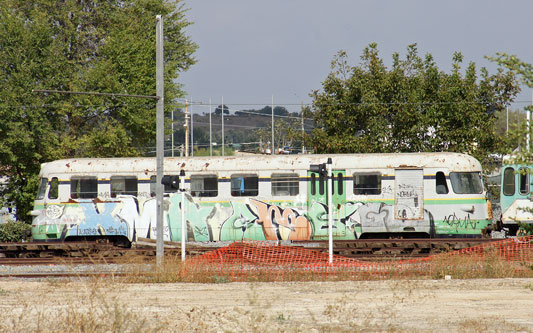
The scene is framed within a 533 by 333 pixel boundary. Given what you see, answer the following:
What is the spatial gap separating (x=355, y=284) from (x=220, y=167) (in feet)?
26.3

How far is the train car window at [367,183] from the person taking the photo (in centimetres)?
2189

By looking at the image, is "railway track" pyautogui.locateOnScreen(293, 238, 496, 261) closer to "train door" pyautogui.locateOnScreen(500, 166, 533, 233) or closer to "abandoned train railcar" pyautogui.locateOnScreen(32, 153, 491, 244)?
"abandoned train railcar" pyautogui.locateOnScreen(32, 153, 491, 244)

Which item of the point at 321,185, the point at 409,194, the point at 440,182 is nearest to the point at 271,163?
the point at 321,185

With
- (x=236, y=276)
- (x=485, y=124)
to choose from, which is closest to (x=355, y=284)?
(x=236, y=276)

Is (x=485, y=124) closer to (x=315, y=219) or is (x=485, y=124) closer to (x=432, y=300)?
(x=315, y=219)

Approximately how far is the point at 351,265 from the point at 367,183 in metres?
4.13

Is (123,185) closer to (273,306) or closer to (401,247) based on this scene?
(401,247)

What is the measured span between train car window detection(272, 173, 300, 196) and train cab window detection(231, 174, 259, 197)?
62 centimetres

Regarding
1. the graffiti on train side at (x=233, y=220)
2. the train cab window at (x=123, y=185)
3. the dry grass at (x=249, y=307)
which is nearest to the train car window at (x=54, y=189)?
the graffiti on train side at (x=233, y=220)

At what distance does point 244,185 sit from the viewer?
22.3 meters

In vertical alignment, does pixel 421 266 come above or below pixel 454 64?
below

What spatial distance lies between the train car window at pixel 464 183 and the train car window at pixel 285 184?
17.1 feet

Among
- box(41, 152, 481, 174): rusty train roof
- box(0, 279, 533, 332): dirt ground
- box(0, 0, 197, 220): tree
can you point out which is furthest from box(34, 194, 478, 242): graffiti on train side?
box(0, 0, 197, 220): tree

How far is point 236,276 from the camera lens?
57.2 feet
